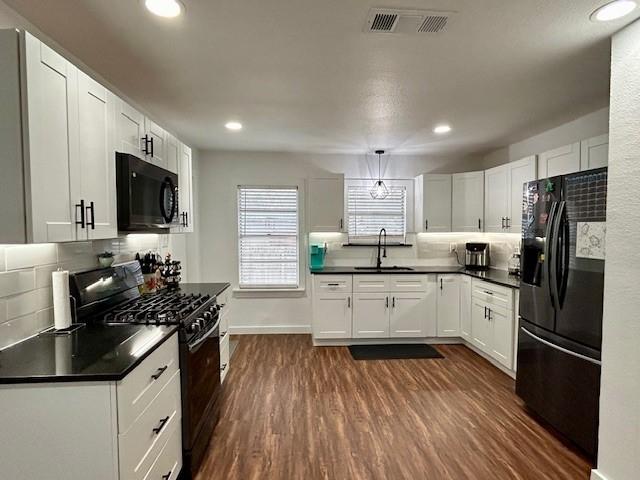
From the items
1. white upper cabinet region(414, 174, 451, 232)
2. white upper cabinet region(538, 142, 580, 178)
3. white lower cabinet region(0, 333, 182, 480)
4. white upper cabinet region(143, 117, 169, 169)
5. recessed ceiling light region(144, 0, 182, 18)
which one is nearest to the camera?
white lower cabinet region(0, 333, 182, 480)

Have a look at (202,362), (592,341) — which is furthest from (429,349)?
(202,362)

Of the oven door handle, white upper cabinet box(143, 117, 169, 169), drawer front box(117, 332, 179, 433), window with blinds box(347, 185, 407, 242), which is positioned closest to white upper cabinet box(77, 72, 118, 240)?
white upper cabinet box(143, 117, 169, 169)

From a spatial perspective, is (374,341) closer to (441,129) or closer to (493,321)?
(493,321)

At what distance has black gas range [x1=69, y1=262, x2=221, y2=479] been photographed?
202 centimetres

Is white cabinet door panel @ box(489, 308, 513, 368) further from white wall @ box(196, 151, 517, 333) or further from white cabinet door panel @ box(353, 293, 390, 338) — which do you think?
white wall @ box(196, 151, 517, 333)

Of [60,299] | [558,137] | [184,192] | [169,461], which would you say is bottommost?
[169,461]

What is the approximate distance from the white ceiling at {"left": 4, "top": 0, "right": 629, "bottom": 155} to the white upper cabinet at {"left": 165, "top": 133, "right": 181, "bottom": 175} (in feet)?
0.98

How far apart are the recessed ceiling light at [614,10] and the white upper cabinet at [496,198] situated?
2352 mm

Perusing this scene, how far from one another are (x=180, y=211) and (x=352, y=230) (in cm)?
257

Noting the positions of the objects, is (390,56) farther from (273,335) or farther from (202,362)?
(273,335)

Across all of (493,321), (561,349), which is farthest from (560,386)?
(493,321)

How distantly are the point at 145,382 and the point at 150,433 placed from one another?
0.26 meters

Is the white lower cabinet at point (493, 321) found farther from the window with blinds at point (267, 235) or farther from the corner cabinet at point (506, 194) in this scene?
the window with blinds at point (267, 235)

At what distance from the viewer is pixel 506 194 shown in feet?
13.0
